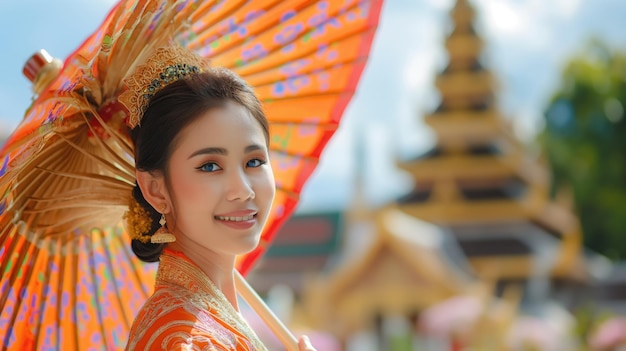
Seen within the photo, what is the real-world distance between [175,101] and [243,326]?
407 millimetres

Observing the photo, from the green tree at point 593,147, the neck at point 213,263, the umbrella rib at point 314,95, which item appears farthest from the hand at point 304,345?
the green tree at point 593,147

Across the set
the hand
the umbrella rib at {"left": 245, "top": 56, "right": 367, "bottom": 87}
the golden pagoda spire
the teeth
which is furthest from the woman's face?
the golden pagoda spire

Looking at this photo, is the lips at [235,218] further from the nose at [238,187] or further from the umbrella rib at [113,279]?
the umbrella rib at [113,279]

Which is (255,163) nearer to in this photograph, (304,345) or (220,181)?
(220,181)

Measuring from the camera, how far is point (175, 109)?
1.61m

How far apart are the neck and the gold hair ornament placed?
61mm

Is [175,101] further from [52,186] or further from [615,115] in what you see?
[615,115]

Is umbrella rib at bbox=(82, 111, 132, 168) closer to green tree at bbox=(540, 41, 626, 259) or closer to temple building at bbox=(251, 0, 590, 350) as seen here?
temple building at bbox=(251, 0, 590, 350)

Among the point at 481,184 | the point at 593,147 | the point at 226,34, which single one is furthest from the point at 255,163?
the point at 593,147

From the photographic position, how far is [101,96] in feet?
5.64

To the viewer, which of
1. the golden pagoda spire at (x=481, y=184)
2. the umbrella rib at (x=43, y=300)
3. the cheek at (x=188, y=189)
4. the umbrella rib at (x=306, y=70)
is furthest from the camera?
the golden pagoda spire at (x=481, y=184)

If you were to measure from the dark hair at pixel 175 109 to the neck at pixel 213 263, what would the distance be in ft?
0.46

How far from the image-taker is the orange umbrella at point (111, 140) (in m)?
1.62

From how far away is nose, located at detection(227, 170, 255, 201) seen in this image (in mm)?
1594
